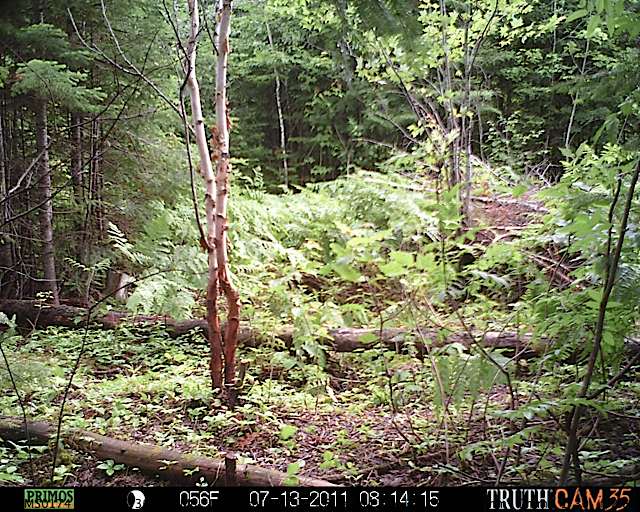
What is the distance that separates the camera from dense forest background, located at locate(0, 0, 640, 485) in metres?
1.99

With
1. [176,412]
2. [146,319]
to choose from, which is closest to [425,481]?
[176,412]

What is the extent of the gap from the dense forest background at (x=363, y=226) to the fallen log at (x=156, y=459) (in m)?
0.11

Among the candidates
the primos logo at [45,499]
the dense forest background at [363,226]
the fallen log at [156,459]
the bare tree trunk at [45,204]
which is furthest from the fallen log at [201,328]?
the primos logo at [45,499]

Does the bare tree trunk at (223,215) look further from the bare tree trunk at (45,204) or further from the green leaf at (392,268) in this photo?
the bare tree trunk at (45,204)

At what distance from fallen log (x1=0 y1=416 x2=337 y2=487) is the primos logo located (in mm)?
434

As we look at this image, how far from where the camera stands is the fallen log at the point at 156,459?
224cm

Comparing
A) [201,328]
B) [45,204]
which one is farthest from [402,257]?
[45,204]

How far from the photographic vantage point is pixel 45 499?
1.99 metres

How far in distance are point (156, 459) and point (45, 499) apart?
54cm

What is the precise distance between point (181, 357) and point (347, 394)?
4.58 feet

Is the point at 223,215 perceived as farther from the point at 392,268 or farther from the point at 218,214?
the point at 392,268

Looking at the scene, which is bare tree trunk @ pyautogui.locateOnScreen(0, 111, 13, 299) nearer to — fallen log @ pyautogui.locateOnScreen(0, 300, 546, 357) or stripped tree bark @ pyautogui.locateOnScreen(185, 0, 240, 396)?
fallen log @ pyautogui.locateOnScreen(0, 300, 546, 357)

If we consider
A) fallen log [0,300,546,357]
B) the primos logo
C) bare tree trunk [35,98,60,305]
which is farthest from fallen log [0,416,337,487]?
bare tree trunk [35,98,60,305]

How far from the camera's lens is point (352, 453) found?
257 cm
